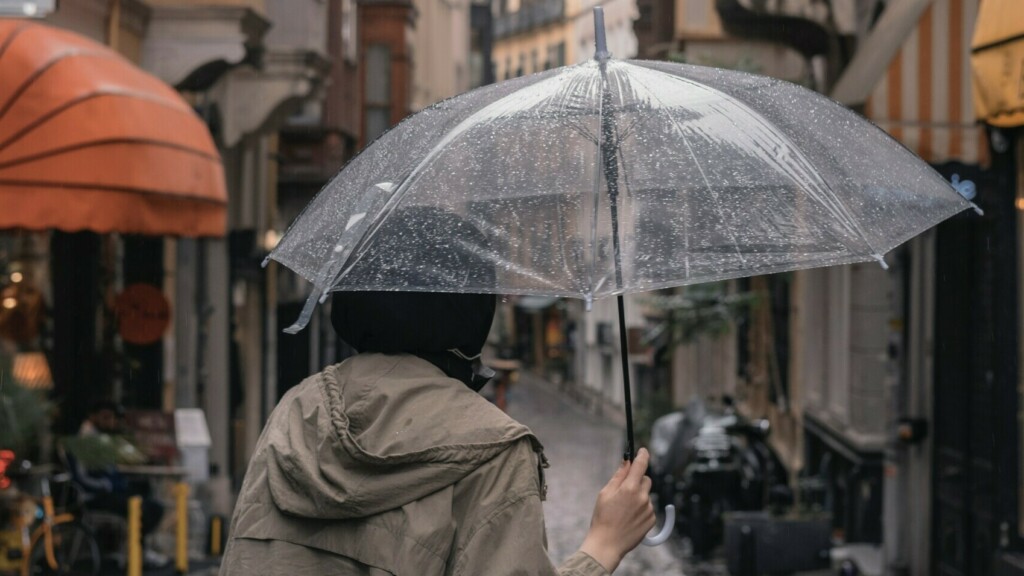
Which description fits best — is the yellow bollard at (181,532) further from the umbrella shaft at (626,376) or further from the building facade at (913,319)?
the umbrella shaft at (626,376)

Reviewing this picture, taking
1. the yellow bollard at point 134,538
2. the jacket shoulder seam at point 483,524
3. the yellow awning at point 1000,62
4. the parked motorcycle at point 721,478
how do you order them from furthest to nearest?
the parked motorcycle at point 721,478, the yellow bollard at point 134,538, the yellow awning at point 1000,62, the jacket shoulder seam at point 483,524

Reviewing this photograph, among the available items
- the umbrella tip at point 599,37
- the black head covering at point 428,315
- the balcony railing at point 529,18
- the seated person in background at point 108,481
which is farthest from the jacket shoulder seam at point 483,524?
Result: the balcony railing at point 529,18

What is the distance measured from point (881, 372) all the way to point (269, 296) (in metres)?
11.0

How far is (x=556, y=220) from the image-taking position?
3.69 metres

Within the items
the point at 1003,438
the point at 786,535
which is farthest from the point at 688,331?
the point at 1003,438

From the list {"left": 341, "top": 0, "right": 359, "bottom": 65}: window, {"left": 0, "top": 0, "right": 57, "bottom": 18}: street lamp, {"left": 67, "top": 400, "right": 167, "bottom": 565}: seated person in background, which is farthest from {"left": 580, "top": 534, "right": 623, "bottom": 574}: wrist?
{"left": 341, "top": 0, "right": 359, "bottom": 65}: window

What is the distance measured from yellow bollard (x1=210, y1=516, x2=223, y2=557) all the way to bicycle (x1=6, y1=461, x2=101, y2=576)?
3.23 metres

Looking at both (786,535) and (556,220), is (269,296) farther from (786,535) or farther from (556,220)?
(556,220)

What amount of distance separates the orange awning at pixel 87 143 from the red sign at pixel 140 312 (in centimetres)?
326

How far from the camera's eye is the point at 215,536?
1548 centimetres

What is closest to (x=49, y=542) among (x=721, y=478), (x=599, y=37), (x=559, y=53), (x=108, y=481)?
(x=108, y=481)

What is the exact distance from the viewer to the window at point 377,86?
39219 mm

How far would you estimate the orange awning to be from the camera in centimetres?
982

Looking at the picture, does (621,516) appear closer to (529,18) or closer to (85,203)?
(85,203)
